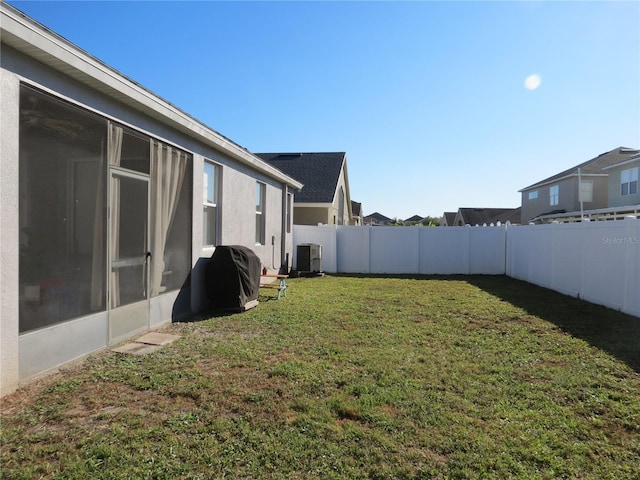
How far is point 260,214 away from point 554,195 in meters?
26.1

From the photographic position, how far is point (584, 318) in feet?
22.2

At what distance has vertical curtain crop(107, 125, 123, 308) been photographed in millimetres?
4723

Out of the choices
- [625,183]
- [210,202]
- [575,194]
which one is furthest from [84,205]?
[575,194]

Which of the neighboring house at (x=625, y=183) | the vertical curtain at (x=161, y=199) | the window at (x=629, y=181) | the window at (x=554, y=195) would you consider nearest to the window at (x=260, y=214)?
the vertical curtain at (x=161, y=199)

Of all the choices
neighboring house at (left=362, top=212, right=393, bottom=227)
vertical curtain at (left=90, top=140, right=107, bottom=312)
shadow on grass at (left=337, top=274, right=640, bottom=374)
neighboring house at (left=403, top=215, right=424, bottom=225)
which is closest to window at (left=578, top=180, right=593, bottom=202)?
shadow on grass at (left=337, top=274, right=640, bottom=374)

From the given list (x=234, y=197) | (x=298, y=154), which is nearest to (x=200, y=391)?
(x=234, y=197)

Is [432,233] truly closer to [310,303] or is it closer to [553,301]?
[553,301]

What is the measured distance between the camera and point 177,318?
6.38 metres

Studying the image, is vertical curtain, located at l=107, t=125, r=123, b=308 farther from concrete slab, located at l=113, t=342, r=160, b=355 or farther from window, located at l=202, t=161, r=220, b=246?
window, located at l=202, t=161, r=220, b=246

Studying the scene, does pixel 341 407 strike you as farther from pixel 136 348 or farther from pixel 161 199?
pixel 161 199

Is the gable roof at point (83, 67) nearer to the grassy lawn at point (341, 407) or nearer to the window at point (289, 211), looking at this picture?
the grassy lawn at point (341, 407)

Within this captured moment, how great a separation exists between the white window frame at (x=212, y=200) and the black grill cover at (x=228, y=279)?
70 cm

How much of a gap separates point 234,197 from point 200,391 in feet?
18.9

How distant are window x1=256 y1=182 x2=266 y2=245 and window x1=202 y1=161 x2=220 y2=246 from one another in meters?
2.96
